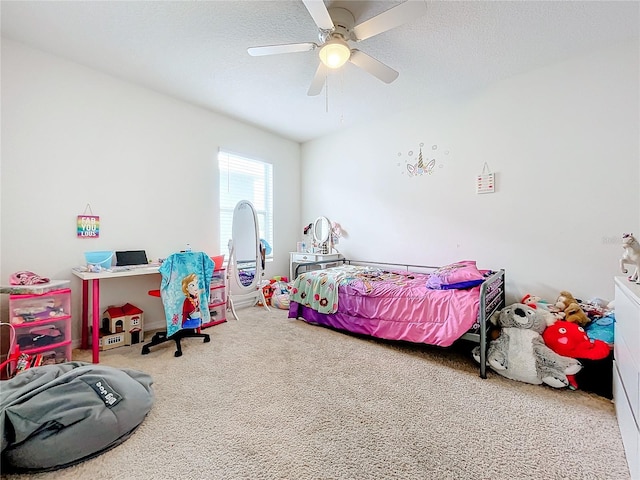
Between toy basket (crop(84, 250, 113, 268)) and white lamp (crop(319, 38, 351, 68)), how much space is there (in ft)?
8.63

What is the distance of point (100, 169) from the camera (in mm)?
2816

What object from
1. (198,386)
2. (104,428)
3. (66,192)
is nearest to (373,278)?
(198,386)

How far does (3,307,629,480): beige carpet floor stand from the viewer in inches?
49.7

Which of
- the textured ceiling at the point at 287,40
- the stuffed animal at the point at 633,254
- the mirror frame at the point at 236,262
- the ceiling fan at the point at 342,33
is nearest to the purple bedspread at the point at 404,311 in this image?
the stuffed animal at the point at 633,254

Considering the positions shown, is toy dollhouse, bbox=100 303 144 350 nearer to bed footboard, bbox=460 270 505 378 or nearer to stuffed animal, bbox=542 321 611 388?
bed footboard, bbox=460 270 505 378

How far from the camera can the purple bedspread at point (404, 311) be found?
221 centimetres

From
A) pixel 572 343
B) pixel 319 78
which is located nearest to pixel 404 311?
pixel 572 343

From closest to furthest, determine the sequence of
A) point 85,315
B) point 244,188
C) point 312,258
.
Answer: point 85,315
point 244,188
point 312,258

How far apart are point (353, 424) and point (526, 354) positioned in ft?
4.51

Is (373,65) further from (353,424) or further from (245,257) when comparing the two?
(245,257)

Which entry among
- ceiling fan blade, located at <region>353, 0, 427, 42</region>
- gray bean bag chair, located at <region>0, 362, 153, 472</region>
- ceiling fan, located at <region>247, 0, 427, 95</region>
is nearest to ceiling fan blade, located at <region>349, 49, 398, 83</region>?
ceiling fan, located at <region>247, 0, 427, 95</region>

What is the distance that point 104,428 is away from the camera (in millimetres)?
1373

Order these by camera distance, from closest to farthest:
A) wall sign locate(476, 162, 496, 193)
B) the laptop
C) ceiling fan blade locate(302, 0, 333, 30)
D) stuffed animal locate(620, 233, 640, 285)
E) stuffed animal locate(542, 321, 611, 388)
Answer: stuffed animal locate(620, 233, 640, 285), ceiling fan blade locate(302, 0, 333, 30), stuffed animal locate(542, 321, 611, 388), the laptop, wall sign locate(476, 162, 496, 193)

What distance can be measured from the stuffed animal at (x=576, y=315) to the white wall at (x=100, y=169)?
12.3ft
